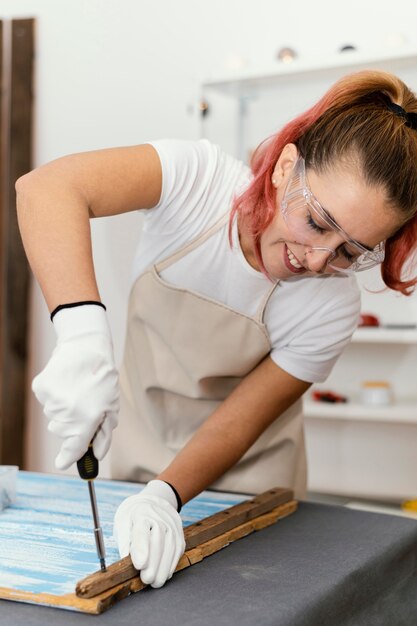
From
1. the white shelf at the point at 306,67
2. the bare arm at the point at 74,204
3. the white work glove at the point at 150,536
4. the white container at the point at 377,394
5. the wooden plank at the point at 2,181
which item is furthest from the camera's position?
the wooden plank at the point at 2,181

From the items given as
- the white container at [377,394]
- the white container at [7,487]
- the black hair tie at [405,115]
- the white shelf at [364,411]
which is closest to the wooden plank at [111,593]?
the white container at [7,487]

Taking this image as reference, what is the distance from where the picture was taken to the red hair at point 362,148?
125 centimetres

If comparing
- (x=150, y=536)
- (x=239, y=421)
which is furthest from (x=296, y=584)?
(x=239, y=421)

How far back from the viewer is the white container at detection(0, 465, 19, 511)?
54.0 inches

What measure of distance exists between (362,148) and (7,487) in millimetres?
813

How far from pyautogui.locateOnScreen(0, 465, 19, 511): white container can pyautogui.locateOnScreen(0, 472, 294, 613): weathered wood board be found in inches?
0.6

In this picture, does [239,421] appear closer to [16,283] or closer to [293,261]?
[293,261]

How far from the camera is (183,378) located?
1.66m

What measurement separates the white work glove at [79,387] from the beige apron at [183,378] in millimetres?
481

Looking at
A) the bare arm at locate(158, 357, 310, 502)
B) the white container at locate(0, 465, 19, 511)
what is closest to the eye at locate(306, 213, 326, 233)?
the bare arm at locate(158, 357, 310, 502)

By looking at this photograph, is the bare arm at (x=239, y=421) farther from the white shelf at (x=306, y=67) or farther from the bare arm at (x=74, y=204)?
the white shelf at (x=306, y=67)

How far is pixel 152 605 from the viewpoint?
100 centimetres

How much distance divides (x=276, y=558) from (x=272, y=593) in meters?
0.17

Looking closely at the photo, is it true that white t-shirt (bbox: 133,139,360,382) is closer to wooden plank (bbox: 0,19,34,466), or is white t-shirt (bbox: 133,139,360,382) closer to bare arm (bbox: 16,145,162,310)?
bare arm (bbox: 16,145,162,310)
